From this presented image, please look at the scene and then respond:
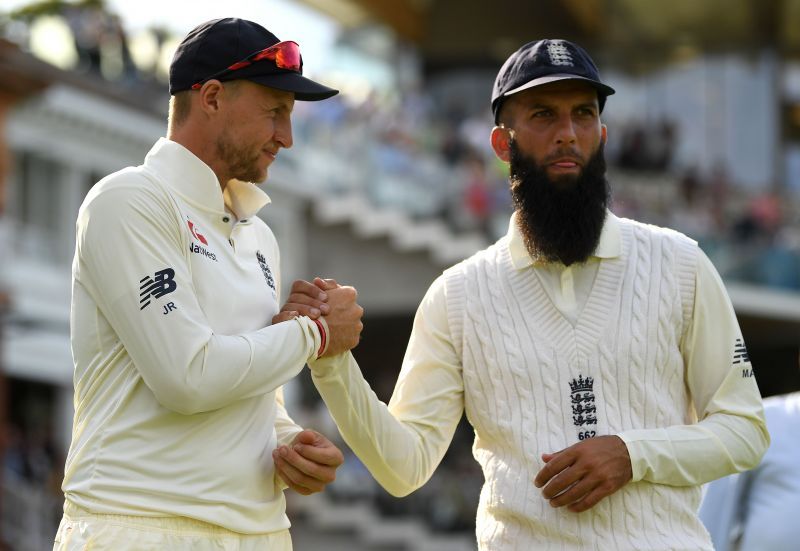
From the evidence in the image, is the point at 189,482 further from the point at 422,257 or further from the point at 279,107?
the point at 422,257

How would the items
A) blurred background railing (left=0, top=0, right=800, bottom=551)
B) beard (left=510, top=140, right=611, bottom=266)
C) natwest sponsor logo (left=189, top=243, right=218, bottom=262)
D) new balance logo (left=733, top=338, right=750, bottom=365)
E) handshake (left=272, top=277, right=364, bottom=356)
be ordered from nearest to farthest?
natwest sponsor logo (left=189, top=243, right=218, bottom=262) < handshake (left=272, top=277, right=364, bottom=356) < new balance logo (left=733, top=338, right=750, bottom=365) < beard (left=510, top=140, right=611, bottom=266) < blurred background railing (left=0, top=0, right=800, bottom=551)

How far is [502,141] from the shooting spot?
5.59 meters

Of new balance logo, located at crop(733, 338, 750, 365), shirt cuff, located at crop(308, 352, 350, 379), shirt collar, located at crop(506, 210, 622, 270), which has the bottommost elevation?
new balance logo, located at crop(733, 338, 750, 365)

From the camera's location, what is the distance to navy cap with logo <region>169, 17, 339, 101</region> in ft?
16.0

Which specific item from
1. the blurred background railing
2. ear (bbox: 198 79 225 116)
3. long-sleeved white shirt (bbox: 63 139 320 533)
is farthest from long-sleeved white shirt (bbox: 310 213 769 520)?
the blurred background railing

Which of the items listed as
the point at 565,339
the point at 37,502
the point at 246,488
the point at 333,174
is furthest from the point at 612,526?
the point at 333,174

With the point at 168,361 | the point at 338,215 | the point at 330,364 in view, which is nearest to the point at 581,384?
the point at 330,364

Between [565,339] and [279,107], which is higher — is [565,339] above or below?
below

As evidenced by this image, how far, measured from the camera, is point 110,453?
452cm

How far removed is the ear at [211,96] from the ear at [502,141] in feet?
3.74

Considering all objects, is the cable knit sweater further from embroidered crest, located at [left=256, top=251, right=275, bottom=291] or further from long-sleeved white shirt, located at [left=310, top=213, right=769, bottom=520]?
embroidered crest, located at [left=256, top=251, right=275, bottom=291]

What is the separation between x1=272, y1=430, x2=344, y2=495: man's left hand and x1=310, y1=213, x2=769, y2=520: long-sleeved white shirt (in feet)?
1.16

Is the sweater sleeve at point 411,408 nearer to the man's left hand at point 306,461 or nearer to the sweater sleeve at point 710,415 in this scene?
the man's left hand at point 306,461

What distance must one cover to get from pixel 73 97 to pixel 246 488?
2340cm
